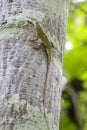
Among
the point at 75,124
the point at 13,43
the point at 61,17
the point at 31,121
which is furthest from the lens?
the point at 75,124

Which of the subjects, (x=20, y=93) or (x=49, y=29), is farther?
(x=49, y=29)

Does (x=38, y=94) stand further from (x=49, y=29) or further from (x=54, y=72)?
(x=49, y=29)

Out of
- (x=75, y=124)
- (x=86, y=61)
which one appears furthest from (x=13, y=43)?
(x=75, y=124)

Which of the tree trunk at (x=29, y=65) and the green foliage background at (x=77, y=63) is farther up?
the tree trunk at (x=29, y=65)

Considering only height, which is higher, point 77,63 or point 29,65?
point 29,65

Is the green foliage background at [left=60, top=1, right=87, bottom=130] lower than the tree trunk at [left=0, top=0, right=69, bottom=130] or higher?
lower

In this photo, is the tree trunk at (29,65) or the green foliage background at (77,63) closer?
the tree trunk at (29,65)

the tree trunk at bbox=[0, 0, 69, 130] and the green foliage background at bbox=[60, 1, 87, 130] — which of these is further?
the green foliage background at bbox=[60, 1, 87, 130]

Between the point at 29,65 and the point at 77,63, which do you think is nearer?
the point at 29,65
